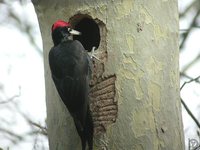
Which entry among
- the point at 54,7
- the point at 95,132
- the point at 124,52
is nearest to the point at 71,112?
the point at 95,132

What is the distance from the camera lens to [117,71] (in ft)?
10.2

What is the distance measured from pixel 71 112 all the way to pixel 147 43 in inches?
23.9

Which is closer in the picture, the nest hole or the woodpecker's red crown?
→ the woodpecker's red crown

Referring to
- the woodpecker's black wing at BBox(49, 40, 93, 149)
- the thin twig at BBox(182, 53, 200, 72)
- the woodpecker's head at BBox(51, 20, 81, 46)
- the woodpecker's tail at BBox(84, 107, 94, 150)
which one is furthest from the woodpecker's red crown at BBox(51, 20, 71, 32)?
the thin twig at BBox(182, 53, 200, 72)

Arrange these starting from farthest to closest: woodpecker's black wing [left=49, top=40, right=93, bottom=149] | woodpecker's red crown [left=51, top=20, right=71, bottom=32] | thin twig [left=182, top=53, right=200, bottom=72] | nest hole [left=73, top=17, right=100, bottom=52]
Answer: thin twig [left=182, top=53, right=200, bottom=72]
nest hole [left=73, top=17, right=100, bottom=52]
woodpecker's red crown [left=51, top=20, right=71, bottom=32]
woodpecker's black wing [left=49, top=40, right=93, bottom=149]

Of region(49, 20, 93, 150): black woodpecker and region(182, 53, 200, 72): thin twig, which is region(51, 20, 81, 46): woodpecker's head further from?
region(182, 53, 200, 72): thin twig

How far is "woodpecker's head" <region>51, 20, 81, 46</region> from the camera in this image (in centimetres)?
324

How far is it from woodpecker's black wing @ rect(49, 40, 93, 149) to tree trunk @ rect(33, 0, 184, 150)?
83 millimetres

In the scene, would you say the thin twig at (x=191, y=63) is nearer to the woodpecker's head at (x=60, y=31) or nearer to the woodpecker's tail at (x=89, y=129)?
the woodpecker's head at (x=60, y=31)

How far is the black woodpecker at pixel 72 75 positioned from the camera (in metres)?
3.05

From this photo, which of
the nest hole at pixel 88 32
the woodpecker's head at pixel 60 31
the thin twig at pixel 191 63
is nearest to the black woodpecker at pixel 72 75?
the woodpecker's head at pixel 60 31

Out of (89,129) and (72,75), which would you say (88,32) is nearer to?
(72,75)

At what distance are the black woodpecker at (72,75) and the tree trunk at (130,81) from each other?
8cm

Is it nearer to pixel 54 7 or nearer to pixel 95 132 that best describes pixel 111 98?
pixel 95 132
